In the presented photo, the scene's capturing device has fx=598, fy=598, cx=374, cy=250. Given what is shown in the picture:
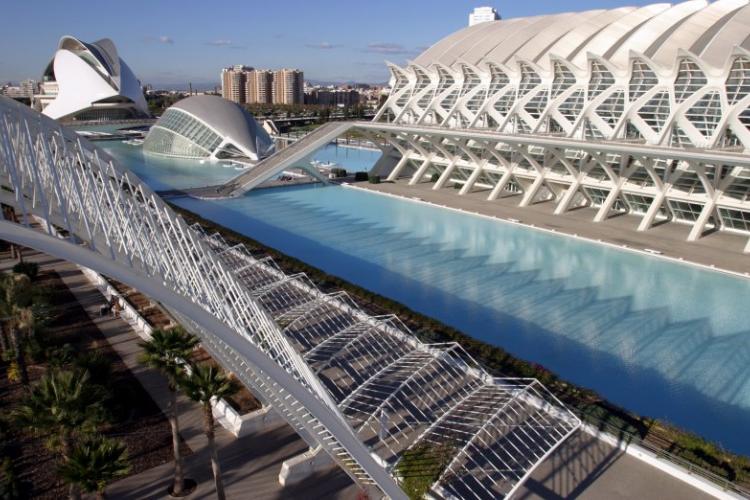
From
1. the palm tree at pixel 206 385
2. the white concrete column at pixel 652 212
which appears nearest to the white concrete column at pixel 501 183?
the white concrete column at pixel 652 212

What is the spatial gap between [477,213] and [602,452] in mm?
20691

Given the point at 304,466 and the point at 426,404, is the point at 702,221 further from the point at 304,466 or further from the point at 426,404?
the point at 304,466

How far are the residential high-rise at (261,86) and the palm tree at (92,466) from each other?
148281 millimetres

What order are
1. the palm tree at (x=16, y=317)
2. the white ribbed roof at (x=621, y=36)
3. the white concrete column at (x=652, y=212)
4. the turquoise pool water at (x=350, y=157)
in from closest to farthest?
1. the palm tree at (x=16, y=317)
2. the white concrete column at (x=652, y=212)
3. the white ribbed roof at (x=621, y=36)
4. the turquoise pool water at (x=350, y=157)

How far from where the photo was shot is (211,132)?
4850cm

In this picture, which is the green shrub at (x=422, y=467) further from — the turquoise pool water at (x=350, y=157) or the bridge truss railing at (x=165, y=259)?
the turquoise pool water at (x=350, y=157)

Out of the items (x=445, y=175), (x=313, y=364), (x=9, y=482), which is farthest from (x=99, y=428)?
(x=445, y=175)

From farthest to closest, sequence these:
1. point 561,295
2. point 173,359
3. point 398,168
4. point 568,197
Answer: point 398,168 < point 568,197 < point 561,295 < point 173,359

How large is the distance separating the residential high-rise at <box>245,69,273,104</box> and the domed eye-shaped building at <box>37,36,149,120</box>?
7209 cm

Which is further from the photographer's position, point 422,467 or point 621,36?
point 621,36

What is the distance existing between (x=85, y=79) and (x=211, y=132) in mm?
36593

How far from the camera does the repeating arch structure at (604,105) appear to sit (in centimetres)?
2677

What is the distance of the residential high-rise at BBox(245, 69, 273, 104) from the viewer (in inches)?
5842

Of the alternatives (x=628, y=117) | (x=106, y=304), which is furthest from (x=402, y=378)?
(x=628, y=117)
